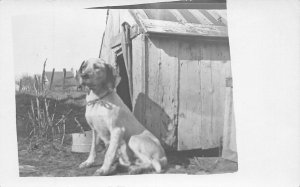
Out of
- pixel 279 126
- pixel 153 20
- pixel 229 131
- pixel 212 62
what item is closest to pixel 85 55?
pixel 153 20

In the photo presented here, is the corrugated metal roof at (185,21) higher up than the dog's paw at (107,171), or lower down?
higher up

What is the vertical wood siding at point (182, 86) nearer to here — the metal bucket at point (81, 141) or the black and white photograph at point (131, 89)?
the black and white photograph at point (131, 89)

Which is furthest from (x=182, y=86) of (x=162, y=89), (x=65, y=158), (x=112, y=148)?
(x=65, y=158)

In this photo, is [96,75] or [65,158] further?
[65,158]

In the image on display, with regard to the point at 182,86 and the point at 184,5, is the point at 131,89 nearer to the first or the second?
the point at 182,86

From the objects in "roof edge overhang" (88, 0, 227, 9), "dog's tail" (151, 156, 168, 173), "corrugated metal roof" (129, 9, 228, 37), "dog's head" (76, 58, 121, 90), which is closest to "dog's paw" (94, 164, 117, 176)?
"dog's tail" (151, 156, 168, 173)

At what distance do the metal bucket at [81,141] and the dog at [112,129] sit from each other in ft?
0.26

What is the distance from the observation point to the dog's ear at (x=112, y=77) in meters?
5.56

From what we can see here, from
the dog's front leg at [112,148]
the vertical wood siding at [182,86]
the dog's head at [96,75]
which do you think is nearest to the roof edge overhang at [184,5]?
the vertical wood siding at [182,86]

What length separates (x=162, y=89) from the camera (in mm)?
5695

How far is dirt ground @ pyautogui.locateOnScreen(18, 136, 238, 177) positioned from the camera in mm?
5637

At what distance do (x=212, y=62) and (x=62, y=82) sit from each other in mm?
1630

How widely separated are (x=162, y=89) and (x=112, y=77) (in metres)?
0.56

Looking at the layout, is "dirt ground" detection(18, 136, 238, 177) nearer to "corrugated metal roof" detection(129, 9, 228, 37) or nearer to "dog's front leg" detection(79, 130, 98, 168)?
"dog's front leg" detection(79, 130, 98, 168)
